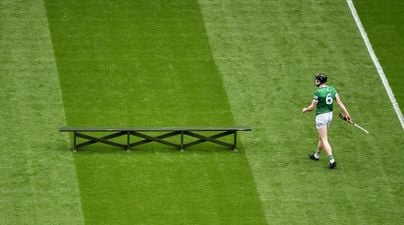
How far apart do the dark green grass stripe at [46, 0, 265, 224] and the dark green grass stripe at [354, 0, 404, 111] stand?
4.03 meters

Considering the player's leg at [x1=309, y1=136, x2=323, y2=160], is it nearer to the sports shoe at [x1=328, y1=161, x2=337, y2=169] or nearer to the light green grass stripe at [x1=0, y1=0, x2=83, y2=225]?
the sports shoe at [x1=328, y1=161, x2=337, y2=169]

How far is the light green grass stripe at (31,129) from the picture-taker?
2308cm

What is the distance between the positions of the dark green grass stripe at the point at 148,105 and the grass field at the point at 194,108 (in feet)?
0.13

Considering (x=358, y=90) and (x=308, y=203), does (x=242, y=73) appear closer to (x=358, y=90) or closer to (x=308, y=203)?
(x=358, y=90)

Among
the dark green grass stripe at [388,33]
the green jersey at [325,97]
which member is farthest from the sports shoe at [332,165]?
the dark green grass stripe at [388,33]

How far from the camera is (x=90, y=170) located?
2436 cm

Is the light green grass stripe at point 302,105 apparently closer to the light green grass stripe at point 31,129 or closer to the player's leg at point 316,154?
the player's leg at point 316,154

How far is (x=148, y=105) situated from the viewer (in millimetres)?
26906

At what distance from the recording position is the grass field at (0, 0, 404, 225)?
23.5 m

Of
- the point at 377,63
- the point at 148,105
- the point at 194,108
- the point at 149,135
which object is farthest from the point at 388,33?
the point at 149,135

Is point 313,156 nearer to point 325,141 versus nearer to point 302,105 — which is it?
point 325,141

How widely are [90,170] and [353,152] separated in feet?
18.0

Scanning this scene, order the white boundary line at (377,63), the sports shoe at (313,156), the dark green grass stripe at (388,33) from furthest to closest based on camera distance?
the dark green grass stripe at (388,33) → the white boundary line at (377,63) → the sports shoe at (313,156)

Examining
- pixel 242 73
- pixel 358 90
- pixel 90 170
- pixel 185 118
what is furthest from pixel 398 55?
pixel 90 170
